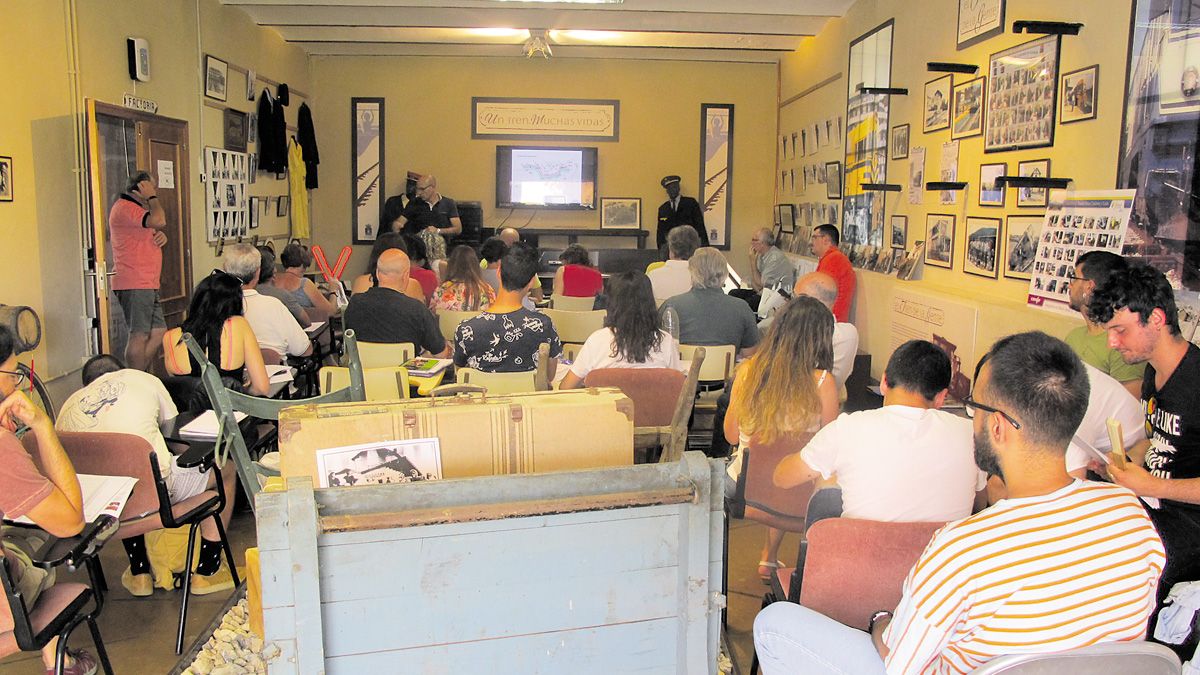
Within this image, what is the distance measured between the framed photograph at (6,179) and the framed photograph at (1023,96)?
19.4 feet

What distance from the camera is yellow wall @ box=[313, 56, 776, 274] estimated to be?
11.8 metres

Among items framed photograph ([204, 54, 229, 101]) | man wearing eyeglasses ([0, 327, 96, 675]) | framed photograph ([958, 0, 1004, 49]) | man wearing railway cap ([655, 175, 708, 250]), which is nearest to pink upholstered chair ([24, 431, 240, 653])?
man wearing eyeglasses ([0, 327, 96, 675])

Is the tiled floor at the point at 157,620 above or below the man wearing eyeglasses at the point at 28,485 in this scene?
below

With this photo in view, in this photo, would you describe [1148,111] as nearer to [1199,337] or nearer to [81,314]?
[1199,337]

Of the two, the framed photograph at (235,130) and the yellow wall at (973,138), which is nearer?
the yellow wall at (973,138)

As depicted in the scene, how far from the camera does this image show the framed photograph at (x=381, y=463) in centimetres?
157

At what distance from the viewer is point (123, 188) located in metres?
6.45

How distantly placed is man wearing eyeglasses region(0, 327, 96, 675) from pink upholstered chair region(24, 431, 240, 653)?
28 cm

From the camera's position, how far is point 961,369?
19.6 ft

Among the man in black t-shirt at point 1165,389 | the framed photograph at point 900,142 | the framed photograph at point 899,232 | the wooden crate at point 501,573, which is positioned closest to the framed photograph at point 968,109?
the framed photograph at point 900,142

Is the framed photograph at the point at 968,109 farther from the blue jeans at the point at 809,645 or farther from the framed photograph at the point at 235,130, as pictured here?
the framed photograph at the point at 235,130

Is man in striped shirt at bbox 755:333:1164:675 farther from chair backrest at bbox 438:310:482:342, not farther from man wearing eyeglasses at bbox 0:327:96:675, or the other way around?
chair backrest at bbox 438:310:482:342

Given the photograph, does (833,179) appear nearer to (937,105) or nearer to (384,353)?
(937,105)

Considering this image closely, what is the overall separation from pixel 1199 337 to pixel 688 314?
7.64 ft
